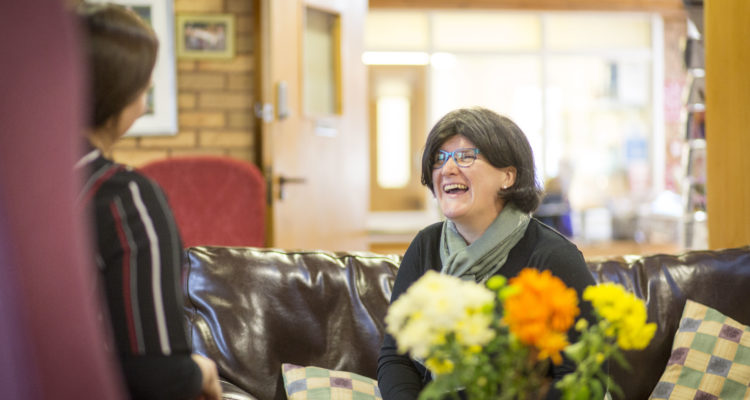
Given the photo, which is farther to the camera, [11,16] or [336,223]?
[336,223]

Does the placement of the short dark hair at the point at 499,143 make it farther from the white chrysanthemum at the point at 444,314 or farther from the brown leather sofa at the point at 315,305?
the white chrysanthemum at the point at 444,314

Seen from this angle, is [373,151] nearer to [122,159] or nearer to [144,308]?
[122,159]

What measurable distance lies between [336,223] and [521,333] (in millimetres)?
3299

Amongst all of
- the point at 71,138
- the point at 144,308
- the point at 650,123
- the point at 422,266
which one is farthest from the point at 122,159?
the point at 650,123

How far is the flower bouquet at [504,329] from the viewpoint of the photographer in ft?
2.93

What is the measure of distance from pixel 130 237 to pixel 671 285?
1828 millimetres

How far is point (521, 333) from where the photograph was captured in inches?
34.9

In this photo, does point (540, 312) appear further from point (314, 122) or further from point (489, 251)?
point (314, 122)

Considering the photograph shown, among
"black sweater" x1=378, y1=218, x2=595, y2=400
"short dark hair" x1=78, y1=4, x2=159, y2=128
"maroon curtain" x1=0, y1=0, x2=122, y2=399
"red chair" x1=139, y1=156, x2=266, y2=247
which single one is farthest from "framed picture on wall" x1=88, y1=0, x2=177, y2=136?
"maroon curtain" x1=0, y1=0, x2=122, y2=399

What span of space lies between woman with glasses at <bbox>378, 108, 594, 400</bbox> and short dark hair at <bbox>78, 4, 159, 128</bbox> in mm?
998

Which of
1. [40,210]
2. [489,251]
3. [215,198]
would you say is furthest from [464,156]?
[215,198]

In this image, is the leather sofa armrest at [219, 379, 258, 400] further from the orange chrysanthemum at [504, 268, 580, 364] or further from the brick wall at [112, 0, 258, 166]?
the brick wall at [112, 0, 258, 166]

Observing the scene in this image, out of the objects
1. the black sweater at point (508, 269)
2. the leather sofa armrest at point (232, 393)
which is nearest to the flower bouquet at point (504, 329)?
the black sweater at point (508, 269)

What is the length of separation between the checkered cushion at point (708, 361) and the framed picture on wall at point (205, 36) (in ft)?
9.15
